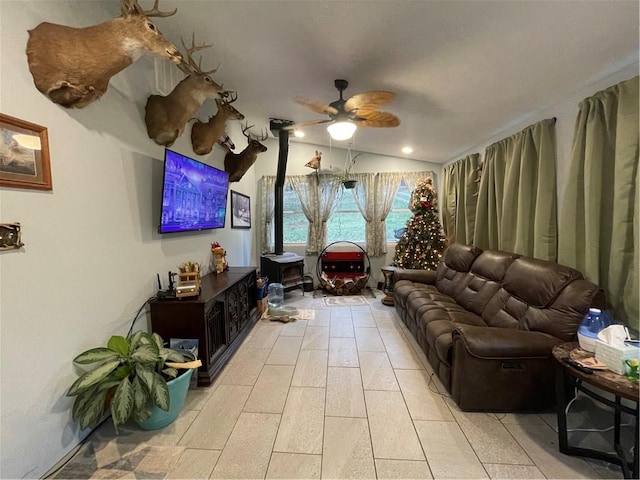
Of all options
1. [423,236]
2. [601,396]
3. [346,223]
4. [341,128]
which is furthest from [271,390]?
[346,223]

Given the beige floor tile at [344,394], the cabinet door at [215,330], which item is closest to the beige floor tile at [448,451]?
the beige floor tile at [344,394]

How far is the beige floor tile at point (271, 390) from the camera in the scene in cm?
193

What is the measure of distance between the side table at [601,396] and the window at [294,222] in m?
4.32

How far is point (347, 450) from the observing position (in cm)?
156

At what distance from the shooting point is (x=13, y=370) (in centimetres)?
127

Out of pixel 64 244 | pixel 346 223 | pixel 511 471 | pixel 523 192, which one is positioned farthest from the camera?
pixel 346 223

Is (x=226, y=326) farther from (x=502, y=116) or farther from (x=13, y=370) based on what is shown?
(x=502, y=116)

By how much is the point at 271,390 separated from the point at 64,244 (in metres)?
1.67

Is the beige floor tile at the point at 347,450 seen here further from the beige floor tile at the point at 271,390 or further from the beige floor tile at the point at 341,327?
the beige floor tile at the point at 341,327

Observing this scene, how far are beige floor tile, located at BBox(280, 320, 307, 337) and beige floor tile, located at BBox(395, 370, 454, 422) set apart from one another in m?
1.26

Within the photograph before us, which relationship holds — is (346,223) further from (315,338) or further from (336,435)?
(336,435)

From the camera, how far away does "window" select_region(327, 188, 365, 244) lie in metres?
5.43

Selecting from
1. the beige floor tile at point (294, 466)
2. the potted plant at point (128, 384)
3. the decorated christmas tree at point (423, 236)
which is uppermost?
the decorated christmas tree at point (423, 236)

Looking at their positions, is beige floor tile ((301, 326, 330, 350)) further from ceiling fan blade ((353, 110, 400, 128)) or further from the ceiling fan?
ceiling fan blade ((353, 110, 400, 128))
